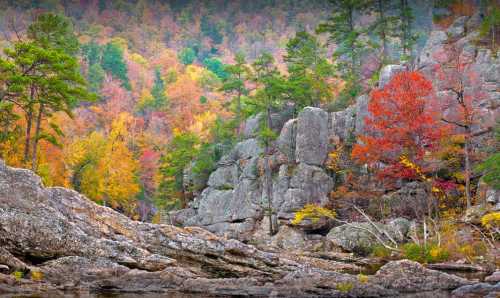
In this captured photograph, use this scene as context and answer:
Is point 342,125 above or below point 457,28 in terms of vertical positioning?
below

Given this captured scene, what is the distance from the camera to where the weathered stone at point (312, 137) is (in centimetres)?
3806

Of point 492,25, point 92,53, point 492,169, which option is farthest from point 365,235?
point 92,53

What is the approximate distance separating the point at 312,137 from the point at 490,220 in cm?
1630

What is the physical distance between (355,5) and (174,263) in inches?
1411

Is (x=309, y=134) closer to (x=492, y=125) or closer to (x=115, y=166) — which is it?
(x=492, y=125)

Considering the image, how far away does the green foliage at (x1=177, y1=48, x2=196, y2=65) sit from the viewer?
127 m

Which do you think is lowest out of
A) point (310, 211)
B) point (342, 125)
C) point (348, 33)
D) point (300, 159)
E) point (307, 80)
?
point (310, 211)

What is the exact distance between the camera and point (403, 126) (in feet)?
105

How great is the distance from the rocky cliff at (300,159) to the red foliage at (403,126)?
115 inches

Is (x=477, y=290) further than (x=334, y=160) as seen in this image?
No

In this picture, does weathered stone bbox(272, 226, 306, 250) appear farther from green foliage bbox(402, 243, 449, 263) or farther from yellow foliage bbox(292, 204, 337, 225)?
green foliage bbox(402, 243, 449, 263)

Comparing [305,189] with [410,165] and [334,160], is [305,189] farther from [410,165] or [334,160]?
[410,165]

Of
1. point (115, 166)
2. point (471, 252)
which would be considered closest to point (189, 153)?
point (115, 166)

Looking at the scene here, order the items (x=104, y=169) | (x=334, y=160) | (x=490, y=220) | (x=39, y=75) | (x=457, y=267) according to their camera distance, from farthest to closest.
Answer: (x=104, y=169) < (x=334, y=160) < (x=39, y=75) < (x=490, y=220) < (x=457, y=267)
